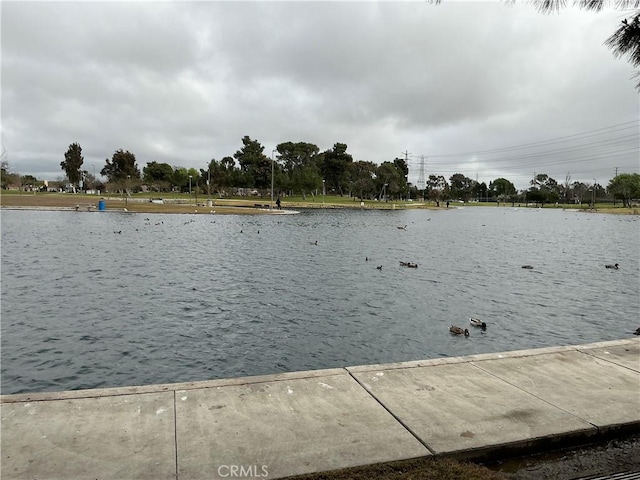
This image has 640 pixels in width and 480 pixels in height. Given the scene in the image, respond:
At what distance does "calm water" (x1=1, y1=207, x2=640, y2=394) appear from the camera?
9531 millimetres

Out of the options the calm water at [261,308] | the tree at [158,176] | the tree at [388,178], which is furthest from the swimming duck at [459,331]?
the tree at [158,176]

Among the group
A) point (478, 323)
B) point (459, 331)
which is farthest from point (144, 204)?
point (459, 331)

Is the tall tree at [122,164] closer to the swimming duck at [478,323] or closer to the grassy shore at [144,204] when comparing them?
the grassy shore at [144,204]

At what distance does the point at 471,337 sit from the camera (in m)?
11.5

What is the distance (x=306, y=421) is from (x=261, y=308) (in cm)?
926

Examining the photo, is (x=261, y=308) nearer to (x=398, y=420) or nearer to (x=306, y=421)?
(x=306, y=421)

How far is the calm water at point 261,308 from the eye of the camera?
9531 mm

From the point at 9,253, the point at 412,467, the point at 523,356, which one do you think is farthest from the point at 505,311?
Result: the point at 9,253

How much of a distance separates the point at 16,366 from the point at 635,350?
12049 mm

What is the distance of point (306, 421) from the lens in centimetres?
486

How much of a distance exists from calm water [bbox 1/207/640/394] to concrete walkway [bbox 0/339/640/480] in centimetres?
321

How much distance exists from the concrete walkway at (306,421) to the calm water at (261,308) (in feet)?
10.5

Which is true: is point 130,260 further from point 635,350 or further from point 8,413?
point 635,350

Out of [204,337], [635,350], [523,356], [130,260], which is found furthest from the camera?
[130,260]
